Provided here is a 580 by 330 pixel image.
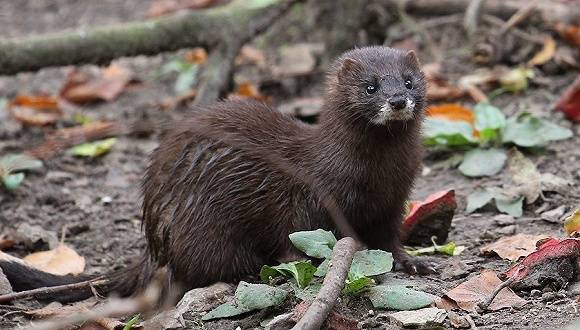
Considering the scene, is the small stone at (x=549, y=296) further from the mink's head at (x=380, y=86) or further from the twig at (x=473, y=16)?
the twig at (x=473, y=16)

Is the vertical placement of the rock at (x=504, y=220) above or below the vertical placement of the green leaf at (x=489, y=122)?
below

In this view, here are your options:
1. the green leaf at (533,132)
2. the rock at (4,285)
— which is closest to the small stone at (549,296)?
the green leaf at (533,132)

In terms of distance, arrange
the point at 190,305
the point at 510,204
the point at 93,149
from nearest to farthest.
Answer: the point at 190,305
the point at 510,204
the point at 93,149

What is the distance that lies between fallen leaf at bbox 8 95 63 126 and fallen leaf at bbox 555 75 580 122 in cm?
378

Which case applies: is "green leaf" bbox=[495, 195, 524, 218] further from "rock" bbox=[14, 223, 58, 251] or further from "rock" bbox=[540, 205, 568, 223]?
"rock" bbox=[14, 223, 58, 251]

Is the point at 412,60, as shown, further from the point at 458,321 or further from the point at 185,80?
the point at 185,80

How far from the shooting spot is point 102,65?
7613 millimetres

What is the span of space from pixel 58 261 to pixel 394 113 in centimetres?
204

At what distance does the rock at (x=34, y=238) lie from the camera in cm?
567

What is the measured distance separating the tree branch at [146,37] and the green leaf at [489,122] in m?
2.13

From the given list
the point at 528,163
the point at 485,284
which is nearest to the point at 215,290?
the point at 485,284

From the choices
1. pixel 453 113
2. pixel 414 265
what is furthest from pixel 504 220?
pixel 453 113

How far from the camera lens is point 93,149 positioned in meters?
7.19

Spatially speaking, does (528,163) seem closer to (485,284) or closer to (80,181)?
(485,284)
